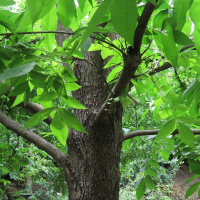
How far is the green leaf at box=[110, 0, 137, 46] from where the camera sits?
21 cm

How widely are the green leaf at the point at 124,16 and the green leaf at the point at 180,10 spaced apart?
176 mm

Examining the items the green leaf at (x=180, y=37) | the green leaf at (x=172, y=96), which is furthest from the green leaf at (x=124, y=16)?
the green leaf at (x=172, y=96)

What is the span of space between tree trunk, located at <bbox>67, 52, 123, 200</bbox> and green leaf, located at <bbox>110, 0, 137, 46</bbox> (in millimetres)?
587

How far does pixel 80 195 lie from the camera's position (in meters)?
0.81

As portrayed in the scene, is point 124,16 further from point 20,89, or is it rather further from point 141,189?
point 141,189

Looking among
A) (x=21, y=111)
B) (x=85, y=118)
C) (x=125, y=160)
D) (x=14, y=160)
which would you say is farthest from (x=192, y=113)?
(x=21, y=111)

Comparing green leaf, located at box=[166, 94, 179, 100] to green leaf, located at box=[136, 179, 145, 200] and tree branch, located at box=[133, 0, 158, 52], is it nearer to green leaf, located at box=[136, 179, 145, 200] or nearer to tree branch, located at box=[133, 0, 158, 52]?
tree branch, located at box=[133, 0, 158, 52]

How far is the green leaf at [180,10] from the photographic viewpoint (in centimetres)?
33

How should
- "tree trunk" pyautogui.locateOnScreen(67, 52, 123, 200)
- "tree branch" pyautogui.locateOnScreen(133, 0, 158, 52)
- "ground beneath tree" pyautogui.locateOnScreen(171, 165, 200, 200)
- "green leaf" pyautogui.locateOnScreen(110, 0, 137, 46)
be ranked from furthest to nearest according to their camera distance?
"ground beneath tree" pyautogui.locateOnScreen(171, 165, 200, 200)
"tree trunk" pyautogui.locateOnScreen(67, 52, 123, 200)
"tree branch" pyautogui.locateOnScreen(133, 0, 158, 52)
"green leaf" pyautogui.locateOnScreen(110, 0, 137, 46)

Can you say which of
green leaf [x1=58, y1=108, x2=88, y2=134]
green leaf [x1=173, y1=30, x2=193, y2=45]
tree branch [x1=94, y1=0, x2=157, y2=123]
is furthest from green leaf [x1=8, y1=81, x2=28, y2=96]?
green leaf [x1=173, y1=30, x2=193, y2=45]

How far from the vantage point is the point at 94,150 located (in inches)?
32.5

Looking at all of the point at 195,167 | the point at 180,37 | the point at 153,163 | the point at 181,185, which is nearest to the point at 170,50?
the point at 180,37

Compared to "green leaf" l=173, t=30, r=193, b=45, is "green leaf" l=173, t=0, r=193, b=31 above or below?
above

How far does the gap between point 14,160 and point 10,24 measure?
0.98 m
